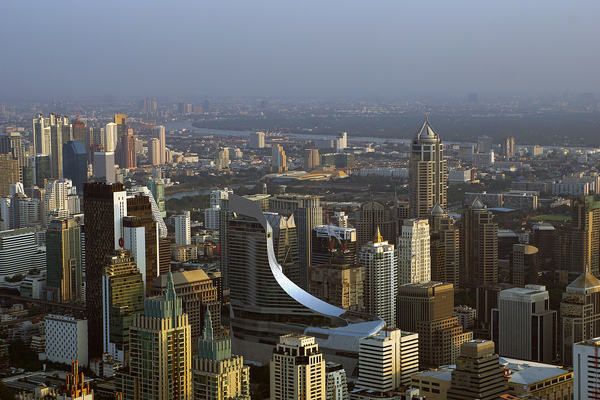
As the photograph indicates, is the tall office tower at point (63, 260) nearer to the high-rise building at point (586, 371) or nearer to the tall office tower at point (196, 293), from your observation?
the tall office tower at point (196, 293)

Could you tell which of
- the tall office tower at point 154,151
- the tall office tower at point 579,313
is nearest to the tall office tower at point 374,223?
the tall office tower at point 579,313

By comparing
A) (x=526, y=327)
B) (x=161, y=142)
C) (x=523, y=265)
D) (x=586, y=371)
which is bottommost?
(x=526, y=327)

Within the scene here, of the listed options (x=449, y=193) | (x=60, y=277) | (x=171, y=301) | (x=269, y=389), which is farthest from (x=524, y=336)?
(x=449, y=193)

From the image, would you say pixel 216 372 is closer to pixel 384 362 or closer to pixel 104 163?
pixel 384 362

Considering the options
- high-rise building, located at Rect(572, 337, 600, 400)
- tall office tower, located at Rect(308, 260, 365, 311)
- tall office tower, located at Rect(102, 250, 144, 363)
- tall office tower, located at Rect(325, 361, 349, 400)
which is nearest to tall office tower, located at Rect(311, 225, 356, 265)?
tall office tower, located at Rect(308, 260, 365, 311)

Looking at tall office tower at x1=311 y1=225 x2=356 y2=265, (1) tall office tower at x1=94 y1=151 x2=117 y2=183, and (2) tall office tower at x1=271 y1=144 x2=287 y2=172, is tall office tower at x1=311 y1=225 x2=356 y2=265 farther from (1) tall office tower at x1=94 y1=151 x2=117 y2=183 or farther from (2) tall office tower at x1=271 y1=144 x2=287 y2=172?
(2) tall office tower at x1=271 y1=144 x2=287 y2=172

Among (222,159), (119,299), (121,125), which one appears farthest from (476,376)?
(222,159)
